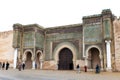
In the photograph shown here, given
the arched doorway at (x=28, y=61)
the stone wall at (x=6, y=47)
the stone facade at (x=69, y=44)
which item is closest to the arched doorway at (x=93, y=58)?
the stone facade at (x=69, y=44)

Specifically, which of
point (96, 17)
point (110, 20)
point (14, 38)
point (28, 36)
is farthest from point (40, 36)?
point (110, 20)

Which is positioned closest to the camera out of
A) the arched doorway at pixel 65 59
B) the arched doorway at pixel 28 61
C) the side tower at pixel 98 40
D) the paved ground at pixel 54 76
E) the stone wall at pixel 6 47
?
the paved ground at pixel 54 76

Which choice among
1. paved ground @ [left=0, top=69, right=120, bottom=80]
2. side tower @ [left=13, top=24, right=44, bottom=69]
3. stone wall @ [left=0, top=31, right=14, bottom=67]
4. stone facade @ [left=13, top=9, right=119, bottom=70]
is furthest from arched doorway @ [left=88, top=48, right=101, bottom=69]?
stone wall @ [left=0, top=31, right=14, bottom=67]

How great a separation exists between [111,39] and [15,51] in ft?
37.7

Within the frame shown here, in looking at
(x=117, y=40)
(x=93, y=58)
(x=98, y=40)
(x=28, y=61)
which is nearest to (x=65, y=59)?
(x=93, y=58)

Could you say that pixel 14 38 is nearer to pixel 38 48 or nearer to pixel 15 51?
pixel 15 51

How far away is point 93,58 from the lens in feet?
62.4

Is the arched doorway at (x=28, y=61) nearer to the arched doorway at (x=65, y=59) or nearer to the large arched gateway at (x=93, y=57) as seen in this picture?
the arched doorway at (x=65, y=59)

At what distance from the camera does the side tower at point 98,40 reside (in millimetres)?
16938

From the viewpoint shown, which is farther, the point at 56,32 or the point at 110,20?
the point at 56,32

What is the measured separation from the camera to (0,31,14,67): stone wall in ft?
73.5

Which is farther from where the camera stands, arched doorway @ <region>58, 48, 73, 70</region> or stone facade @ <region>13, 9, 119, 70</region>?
arched doorway @ <region>58, 48, 73, 70</region>

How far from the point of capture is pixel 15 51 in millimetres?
21500

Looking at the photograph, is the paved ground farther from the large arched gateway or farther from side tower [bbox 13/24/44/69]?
side tower [bbox 13/24/44/69]
